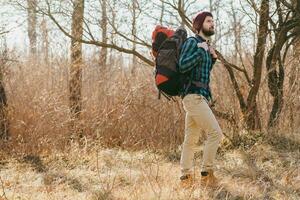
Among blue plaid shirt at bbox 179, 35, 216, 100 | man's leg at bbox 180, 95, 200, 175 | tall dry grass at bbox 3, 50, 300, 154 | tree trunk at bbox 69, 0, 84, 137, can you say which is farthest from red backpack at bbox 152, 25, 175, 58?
→ tree trunk at bbox 69, 0, 84, 137

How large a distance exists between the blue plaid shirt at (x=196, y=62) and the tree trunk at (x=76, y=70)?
12.2ft

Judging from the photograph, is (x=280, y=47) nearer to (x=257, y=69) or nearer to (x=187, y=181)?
(x=257, y=69)

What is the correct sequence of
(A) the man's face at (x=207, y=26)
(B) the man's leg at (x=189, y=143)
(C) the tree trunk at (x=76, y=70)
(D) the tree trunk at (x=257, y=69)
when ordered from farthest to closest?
(C) the tree trunk at (x=76, y=70) < (D) the tree trunk at (x=257, y=69) < (B) the man's leg at (x=189, y=143) < (A) the man's face at (x=207, y=26)

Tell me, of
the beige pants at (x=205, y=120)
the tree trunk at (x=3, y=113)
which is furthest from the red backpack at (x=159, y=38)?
the tree trunk at (x=3, y=113)

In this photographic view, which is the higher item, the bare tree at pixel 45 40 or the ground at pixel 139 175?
the bare tree at pixel 45 40

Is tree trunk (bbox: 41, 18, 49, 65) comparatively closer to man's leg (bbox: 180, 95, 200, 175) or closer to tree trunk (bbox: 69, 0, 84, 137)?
tree trunk (bbox: 69, 0, 84, 137)

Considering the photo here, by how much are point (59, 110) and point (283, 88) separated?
138 inches

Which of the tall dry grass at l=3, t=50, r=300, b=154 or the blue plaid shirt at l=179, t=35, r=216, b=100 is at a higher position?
the blue plaid shirt at l=179, t=35, r=216, b=100

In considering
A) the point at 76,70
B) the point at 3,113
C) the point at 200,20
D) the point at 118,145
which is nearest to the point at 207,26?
the point at 200,20

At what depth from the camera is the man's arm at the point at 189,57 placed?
15.8 feet

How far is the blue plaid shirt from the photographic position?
4809 mm

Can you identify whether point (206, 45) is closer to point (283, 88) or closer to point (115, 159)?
point (115, 159)

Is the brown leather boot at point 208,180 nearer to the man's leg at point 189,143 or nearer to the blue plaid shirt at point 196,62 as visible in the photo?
the man's leg at point 189,143

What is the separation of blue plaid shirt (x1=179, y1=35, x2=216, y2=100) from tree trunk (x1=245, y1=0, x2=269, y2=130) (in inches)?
107
